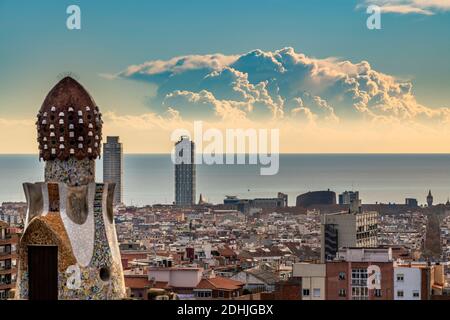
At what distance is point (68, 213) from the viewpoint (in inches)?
348

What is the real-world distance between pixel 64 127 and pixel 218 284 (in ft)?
51.0

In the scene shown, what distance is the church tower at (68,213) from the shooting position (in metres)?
8.67

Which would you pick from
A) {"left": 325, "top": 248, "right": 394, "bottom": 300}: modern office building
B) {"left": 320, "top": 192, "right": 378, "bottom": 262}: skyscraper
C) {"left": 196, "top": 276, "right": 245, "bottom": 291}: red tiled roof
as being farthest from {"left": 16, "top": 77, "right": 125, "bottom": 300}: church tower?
{"left": 320, "top": 192, "right": 378, "bottom": 262}: skyscraper

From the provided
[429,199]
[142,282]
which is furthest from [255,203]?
[142,282]

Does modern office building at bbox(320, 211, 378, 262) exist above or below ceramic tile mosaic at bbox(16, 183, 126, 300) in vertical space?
below

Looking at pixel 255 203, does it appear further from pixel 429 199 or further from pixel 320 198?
pixel 429 199

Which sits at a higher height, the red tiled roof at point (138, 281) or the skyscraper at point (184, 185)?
the skyscraper at point (184, 185)

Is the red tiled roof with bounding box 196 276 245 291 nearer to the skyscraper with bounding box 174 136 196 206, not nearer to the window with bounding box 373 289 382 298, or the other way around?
the window with bounding box 373 289 382 298

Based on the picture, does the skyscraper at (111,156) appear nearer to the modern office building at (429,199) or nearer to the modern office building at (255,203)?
the modern office building at (255,203)

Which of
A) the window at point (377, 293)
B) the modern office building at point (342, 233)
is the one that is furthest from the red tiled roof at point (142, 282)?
the modern office building at point (342, 233)

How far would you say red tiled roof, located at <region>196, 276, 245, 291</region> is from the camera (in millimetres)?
23500

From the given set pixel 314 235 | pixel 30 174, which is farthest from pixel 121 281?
pixel 314 235

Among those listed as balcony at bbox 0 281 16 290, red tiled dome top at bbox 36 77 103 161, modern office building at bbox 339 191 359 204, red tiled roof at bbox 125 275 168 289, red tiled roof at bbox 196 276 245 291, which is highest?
red tiled dome top at bbox 36 77 103 161
